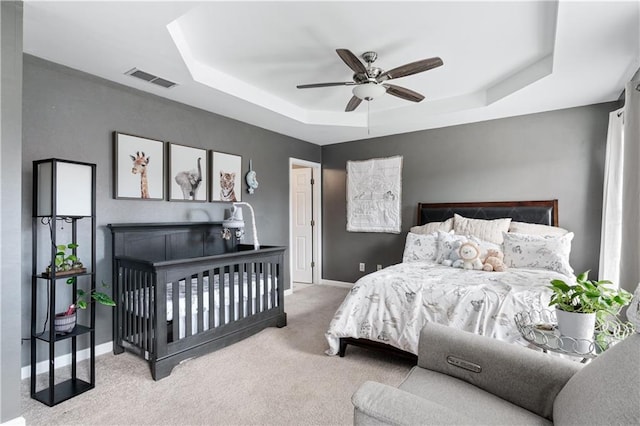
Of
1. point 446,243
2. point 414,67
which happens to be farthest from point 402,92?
point 446,243

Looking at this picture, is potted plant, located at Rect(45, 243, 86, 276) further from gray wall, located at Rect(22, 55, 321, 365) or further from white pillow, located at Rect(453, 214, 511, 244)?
white pillow, located at Rect(453, 214, 511, 244)

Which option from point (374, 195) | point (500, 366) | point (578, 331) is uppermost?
point (374, 195)

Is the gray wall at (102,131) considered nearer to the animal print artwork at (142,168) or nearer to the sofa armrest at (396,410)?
the animal print artwork at (142,168)

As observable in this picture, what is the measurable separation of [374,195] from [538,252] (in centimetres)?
240

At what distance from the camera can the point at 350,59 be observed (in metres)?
2.40

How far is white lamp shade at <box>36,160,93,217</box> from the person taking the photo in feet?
7.26

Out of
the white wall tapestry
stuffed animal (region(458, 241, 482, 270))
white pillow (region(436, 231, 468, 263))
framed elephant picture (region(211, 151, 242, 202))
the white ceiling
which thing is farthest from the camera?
the white wall tapestry

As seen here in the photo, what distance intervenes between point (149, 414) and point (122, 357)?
1076 millimetres

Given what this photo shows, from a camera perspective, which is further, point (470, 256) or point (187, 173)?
point (187, 173)

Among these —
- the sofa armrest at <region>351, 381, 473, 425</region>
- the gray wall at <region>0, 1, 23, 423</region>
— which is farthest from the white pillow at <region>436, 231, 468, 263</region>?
the gray wall at <region>0, 1, 23, 423</region>

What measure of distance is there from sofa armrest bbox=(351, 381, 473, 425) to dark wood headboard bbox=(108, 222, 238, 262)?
2719 mm

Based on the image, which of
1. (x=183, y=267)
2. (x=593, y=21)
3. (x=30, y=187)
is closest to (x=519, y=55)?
(x=593, y=21)

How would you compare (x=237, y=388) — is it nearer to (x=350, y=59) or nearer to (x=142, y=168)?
(x=142, y=168)

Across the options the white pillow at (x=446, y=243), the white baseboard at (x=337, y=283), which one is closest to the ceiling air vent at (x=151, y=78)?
the white pillow at (x=446, y=243)
